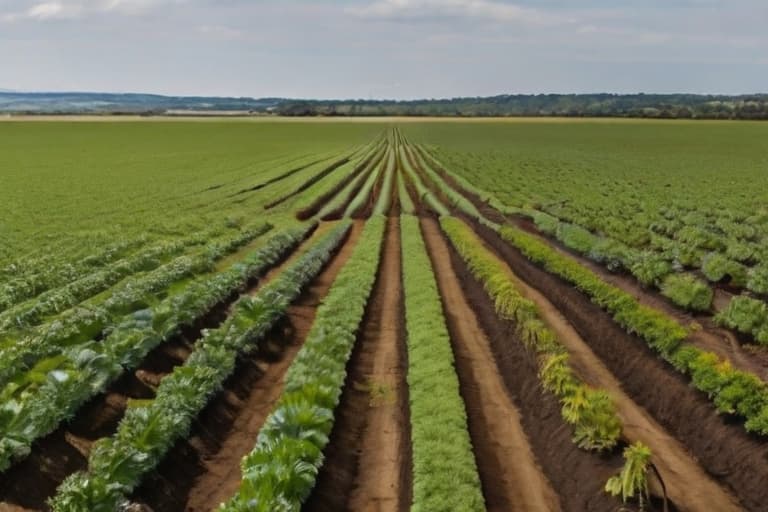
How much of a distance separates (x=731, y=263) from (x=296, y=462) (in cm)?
1868

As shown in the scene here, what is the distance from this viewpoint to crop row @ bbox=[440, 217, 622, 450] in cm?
1295

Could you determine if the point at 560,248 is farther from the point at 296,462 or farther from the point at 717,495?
the point at 296,462

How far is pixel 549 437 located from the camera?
14047 millimetres

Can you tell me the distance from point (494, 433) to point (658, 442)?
3388 mm

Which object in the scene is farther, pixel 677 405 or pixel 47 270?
pixel 47 270

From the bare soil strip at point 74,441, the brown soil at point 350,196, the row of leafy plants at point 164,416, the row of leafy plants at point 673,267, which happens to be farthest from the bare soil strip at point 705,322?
the brown soil at point 350,196

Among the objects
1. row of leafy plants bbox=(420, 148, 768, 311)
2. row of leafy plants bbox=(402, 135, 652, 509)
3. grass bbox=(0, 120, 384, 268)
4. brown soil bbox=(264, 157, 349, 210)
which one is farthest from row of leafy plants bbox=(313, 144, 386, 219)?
row of leafy plants bbox=(402, 135, 652, 509)

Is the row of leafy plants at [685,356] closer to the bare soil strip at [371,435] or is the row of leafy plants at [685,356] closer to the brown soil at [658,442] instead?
the brown soil at [658,442]

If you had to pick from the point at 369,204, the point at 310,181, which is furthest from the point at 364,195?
the point at 310,181

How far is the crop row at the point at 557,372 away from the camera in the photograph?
12.9 metres

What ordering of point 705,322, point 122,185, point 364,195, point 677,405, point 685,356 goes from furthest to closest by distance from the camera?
1. point 122,185
2. point 364,195
3. point 705,322
4. point 685,356
5. point 677,405

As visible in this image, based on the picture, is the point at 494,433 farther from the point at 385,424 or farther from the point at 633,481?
the point at 633,481

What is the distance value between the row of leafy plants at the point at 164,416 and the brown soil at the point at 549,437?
22.6ft

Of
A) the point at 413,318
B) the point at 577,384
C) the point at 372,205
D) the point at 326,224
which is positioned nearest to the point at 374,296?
the point at 413,318
